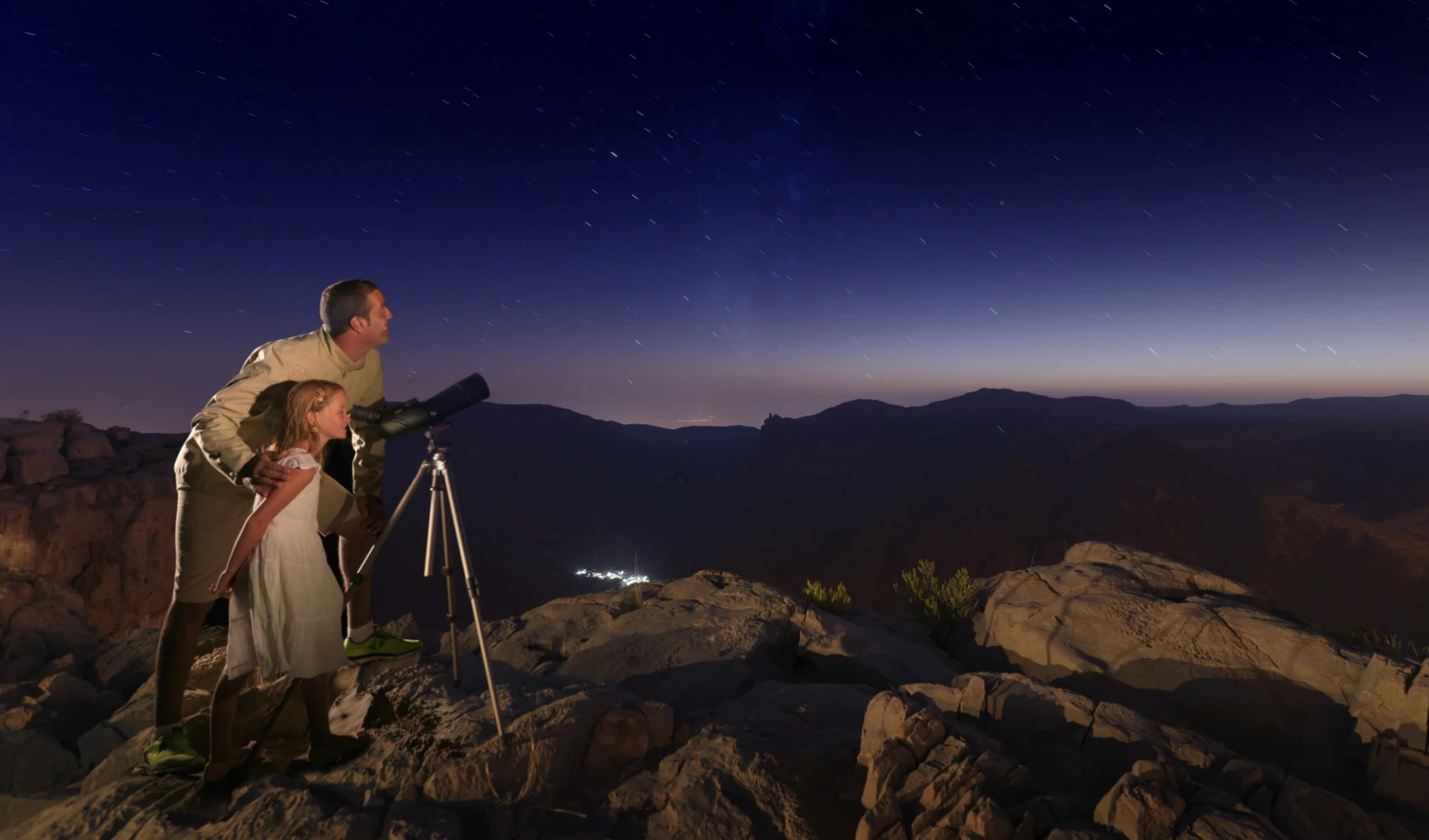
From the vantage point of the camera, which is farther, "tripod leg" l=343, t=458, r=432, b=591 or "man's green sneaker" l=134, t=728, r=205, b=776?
"tripod leg" l=343, t=458, r=432, b=591

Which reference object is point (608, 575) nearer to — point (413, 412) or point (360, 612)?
point (360, 612)

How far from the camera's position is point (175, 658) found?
3178 millimetres

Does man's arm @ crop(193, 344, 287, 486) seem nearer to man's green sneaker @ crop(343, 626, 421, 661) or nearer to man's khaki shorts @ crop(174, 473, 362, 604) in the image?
man's khaki shorts @ crop(174, 473, 362, 604)

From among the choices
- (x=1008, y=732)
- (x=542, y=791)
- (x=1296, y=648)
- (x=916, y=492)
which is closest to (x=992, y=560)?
(x=916, y=492)

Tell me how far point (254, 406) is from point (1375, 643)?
11.7 meters

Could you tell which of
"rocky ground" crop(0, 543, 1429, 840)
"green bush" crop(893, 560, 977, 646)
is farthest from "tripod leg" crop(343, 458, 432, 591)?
Answer: "green bush" crop(893, 560, 977, 646)

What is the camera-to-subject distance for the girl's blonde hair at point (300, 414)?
2.92 meters

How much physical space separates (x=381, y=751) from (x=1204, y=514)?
4477 centimetres

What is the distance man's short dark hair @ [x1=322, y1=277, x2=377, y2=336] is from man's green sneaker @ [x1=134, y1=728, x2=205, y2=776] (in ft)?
8.07

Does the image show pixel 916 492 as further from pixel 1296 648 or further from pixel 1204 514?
pixel 1296 648

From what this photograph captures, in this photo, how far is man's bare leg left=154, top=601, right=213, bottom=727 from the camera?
10.3 feet

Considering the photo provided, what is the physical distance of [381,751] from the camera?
335cm

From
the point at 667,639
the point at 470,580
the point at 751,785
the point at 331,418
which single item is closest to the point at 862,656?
the point at 667,639

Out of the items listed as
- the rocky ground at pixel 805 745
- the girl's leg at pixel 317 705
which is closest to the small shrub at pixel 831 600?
the rocky ground at pixel 805 745
